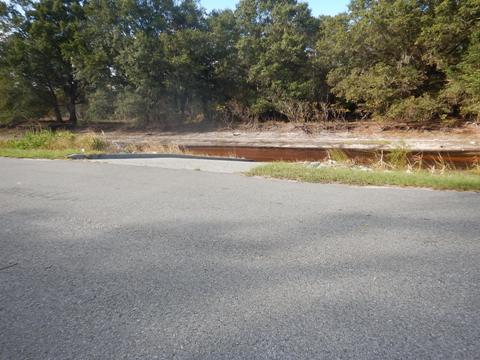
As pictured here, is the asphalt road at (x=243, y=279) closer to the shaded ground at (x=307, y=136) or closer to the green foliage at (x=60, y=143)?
the green foliage at (x=60, y=143)

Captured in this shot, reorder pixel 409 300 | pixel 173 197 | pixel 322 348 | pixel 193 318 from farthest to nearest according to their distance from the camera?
pixel 173 197 → pixel 409 300 → pixel 193 318 → pixel 322 348

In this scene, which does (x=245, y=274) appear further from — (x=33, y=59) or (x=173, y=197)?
(x=33, y=59)

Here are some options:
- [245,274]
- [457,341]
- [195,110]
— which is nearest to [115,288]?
[245,274]

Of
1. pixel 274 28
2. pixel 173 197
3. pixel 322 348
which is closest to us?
pixel 322 348

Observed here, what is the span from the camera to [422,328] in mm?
1687

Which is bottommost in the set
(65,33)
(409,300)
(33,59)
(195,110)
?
(409,300)

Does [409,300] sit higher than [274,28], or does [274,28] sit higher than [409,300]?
[274,28]

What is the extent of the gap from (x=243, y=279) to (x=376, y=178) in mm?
4743

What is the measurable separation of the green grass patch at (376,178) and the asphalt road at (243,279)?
0.77 m

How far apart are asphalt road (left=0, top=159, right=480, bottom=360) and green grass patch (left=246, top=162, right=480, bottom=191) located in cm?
77

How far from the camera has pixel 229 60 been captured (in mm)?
28000

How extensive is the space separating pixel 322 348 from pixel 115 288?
1.65 metres

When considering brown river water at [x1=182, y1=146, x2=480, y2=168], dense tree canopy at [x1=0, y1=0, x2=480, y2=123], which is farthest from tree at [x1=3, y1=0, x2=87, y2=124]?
brown river water at [x1=182, y1=146, x2=480, y2=168]

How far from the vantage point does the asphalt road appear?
1618 millimetres
